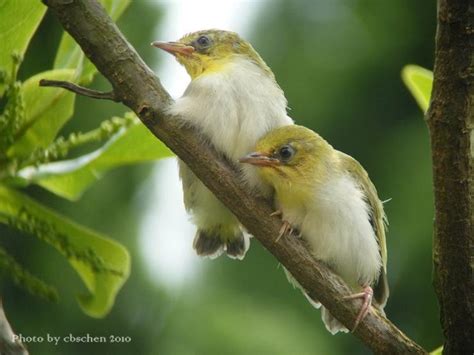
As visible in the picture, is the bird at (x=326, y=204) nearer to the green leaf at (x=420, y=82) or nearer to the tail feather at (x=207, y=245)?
the tail feather at (x=207, y=245)

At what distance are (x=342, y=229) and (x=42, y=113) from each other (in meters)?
1.09

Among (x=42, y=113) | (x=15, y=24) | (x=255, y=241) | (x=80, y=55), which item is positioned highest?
(x=15, y=24)

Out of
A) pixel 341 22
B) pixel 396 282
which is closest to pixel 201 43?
pixel 396 282

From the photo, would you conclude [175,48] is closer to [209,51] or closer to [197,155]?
[209,51]

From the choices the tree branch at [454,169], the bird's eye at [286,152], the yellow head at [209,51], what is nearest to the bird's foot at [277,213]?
the bird's eye at [286,152]

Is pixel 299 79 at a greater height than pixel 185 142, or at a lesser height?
lesser

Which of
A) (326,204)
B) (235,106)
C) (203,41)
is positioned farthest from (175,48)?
(326,204)

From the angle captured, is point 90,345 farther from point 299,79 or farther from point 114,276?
point 299,79

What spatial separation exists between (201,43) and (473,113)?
1.39m

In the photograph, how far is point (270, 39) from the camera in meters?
7.12

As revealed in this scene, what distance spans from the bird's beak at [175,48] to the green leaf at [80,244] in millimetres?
956

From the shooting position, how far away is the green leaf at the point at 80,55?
230cm

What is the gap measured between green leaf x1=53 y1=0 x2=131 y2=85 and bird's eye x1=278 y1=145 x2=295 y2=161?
735 mm

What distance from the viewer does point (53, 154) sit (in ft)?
7.23
